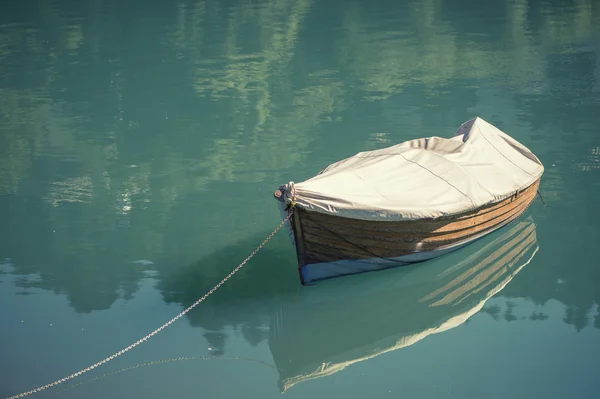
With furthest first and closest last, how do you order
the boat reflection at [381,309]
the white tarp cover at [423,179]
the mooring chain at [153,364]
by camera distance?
the white tarp cover at [423,179] → the boat reflection at [381,309] → the mooring chain at [153,364]

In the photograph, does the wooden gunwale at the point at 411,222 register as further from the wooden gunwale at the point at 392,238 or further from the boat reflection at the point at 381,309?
the boat reflection at the point at 381,309

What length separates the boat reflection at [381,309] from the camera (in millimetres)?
11531

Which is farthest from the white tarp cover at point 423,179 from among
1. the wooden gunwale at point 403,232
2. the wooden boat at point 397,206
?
the wooden gunwale at point 403,232

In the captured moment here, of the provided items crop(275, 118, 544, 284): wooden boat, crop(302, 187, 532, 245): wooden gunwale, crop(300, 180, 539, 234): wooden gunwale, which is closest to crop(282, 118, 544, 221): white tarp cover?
crop(275, 118, 544, 284): wooden boat

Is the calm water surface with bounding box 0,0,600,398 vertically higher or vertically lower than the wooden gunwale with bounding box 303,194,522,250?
lower

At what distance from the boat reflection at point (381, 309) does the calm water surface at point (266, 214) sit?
0.10 feet

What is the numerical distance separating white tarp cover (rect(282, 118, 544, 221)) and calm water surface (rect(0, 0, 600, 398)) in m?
1.21

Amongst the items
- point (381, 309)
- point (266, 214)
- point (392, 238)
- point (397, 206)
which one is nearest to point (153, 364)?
point (381, 309)

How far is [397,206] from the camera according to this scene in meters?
12.0

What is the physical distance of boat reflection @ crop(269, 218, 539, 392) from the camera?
454 inches

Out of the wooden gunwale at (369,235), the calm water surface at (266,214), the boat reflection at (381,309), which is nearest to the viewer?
the calm water surface at (266,214)

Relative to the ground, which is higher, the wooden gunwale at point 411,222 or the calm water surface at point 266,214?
the wooden gunwale at point 411,222

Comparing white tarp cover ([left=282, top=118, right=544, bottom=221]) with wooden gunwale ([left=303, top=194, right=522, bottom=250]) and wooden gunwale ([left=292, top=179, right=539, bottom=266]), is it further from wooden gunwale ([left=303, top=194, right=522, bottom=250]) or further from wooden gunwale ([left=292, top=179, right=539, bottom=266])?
wooden gunwale ([left=303, top=194, right=522, bottom=250])

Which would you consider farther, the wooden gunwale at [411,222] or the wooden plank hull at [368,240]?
the wooden plank hull at [368,240]
